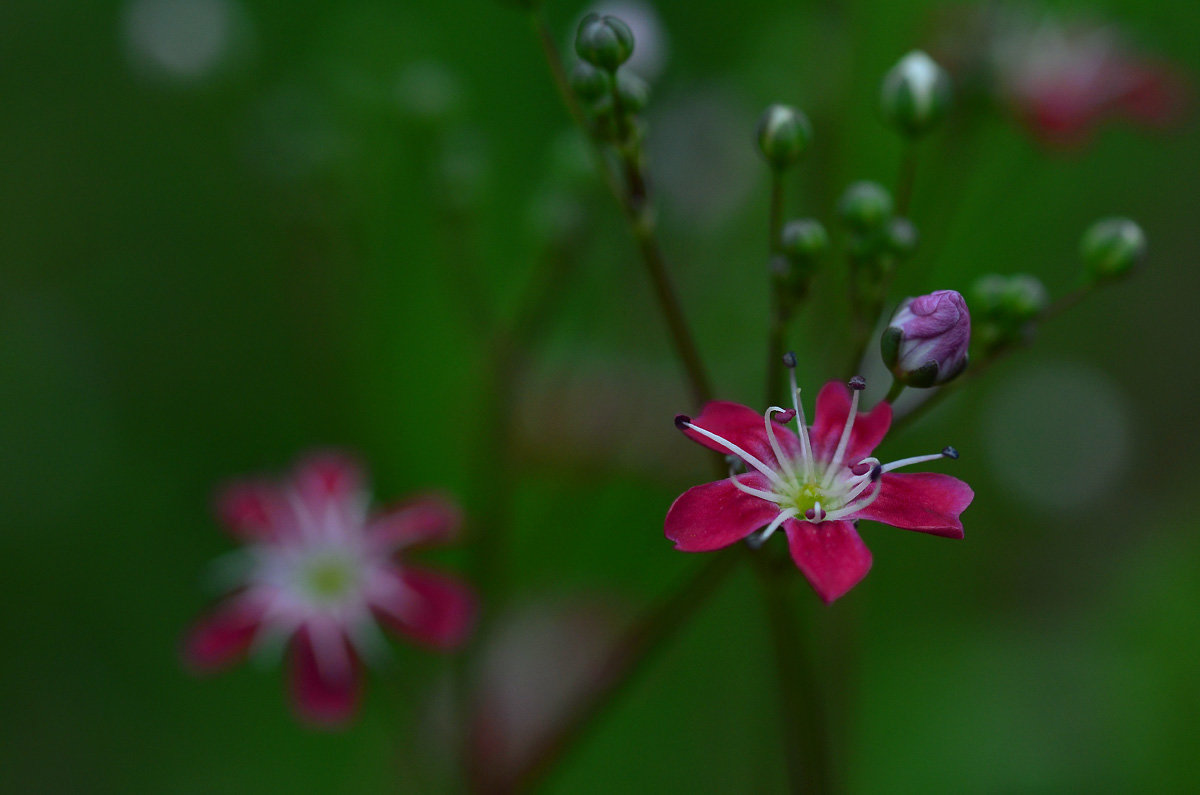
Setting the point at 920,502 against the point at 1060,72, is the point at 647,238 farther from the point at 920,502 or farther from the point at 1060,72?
the point at 1060,72

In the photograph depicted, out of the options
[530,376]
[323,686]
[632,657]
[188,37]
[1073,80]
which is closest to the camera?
[632,657]

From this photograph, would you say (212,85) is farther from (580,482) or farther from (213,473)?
(580,482)

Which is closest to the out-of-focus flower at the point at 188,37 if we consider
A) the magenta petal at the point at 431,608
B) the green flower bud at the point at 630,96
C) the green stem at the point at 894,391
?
the magenta petal at the point at 431,608

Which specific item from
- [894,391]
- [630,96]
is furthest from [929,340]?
[630,96]

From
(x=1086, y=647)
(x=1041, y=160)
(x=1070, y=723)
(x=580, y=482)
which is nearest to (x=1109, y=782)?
(x=1070, y=723)

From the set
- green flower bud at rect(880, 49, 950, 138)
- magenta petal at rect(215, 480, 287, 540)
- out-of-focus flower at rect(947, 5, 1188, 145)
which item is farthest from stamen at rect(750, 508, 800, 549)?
out-of-focus flower at rect(947, 5, 1188, 145)
